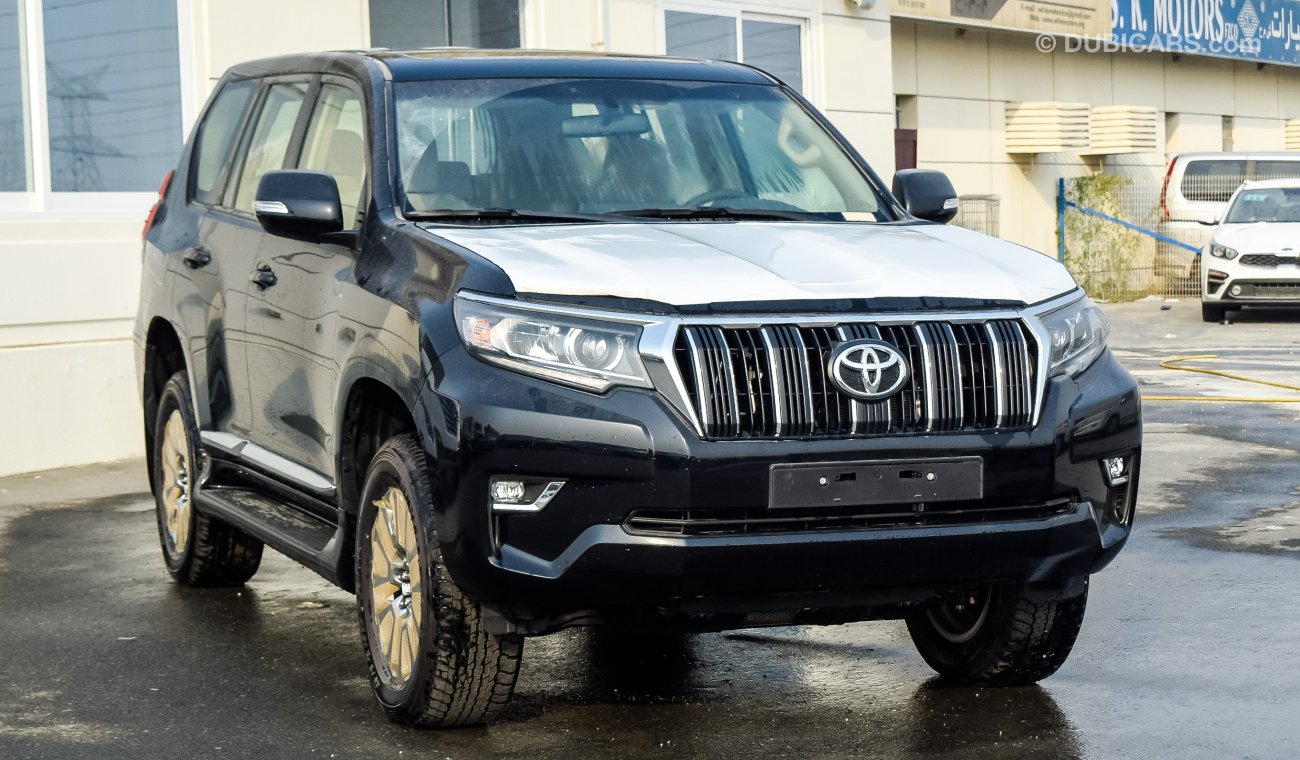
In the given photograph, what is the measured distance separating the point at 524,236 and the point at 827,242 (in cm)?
82

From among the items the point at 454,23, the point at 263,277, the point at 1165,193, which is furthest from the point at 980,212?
the point at 263,277

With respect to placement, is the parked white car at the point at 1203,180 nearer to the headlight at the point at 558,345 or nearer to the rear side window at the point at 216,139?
the rear side window at the point at 216,139

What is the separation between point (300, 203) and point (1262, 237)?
702 inches

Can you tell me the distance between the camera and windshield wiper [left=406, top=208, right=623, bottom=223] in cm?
561

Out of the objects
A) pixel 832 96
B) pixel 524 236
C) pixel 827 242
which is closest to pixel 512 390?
pixel 524 236

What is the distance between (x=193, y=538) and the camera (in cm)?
738

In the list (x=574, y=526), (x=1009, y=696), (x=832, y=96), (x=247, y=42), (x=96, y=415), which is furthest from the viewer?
(x=832, y=96)

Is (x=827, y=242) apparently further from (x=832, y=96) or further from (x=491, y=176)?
(x=832, y=96)

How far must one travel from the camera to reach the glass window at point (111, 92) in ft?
38.4

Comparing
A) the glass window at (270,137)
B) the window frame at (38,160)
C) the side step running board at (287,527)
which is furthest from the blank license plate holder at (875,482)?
the window frame at (38,160)

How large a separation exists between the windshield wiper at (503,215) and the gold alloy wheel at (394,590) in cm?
88

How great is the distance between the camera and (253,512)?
643 centimetres

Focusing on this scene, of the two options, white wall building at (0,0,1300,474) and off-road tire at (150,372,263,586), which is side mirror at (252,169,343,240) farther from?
white wall building at (0,0,1300,474)

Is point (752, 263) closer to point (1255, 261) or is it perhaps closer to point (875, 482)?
point (875, 482)
